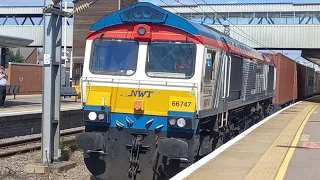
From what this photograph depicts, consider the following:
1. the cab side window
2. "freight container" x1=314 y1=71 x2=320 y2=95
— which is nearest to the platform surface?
the cab side window

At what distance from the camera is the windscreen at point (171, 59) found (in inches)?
331

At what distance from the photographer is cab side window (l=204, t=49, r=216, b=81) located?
8609 mm

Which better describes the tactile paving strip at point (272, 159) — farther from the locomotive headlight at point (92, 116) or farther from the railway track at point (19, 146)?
the railway track at point (19, 146)

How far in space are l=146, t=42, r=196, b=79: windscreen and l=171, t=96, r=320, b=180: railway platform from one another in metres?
1.68

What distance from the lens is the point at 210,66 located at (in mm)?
8844

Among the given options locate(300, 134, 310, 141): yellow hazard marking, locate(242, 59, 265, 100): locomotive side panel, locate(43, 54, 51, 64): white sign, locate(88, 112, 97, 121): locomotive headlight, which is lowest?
locate(300, 134, 310, 141): yellow hazard marking

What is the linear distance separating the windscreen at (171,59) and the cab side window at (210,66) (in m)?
0.36

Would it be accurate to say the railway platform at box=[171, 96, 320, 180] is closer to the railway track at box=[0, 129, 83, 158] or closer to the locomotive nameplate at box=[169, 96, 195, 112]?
the locomotive nameplate at box=[169, 96, 195, 112]

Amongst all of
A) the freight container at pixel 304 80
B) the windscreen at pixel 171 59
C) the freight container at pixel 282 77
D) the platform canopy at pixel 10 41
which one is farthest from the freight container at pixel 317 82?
the windscreen at pixel 171 59

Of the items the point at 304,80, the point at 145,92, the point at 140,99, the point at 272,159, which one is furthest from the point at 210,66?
the point at 304,80

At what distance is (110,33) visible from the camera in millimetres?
8797

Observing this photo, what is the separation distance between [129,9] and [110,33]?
0.57 metres

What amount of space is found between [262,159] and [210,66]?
2181mm

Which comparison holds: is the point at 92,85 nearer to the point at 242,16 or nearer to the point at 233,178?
the point at 233,178
